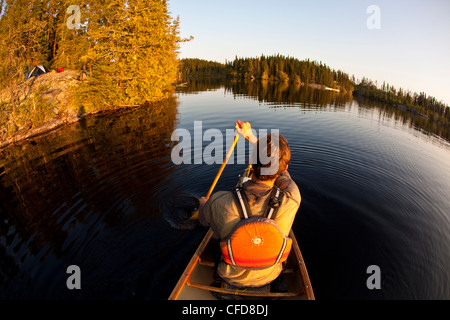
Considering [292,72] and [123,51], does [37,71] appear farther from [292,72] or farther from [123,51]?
[292,72]

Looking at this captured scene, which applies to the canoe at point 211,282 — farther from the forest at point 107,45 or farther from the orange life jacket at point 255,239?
the forest at point 107,45

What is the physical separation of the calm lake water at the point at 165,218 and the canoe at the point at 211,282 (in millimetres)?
853

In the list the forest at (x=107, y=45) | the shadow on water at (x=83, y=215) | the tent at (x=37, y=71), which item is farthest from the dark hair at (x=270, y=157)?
the tent at (x=37, y=71)

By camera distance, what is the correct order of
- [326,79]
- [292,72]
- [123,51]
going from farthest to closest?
[292,72]
[326,79]
[123,51]

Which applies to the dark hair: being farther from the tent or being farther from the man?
the tent

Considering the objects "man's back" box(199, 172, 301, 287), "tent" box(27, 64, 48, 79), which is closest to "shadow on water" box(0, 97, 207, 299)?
"man's back" box(199, 172, 301, 287)

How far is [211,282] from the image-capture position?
13.6 feet

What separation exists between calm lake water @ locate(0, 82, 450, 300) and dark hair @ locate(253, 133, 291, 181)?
10.9 ft

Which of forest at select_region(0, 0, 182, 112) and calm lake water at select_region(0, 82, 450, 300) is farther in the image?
forest at select_region(0, 0, 182, 112)

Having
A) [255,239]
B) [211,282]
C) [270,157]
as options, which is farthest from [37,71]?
[255,239]

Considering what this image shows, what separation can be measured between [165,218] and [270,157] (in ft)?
15.6

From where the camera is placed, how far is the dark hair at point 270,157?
2.89 meters

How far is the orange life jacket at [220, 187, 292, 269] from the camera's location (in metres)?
2.78

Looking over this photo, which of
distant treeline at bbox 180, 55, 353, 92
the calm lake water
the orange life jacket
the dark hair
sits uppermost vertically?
distant treeline at bbox 180, 55, 353, 92
